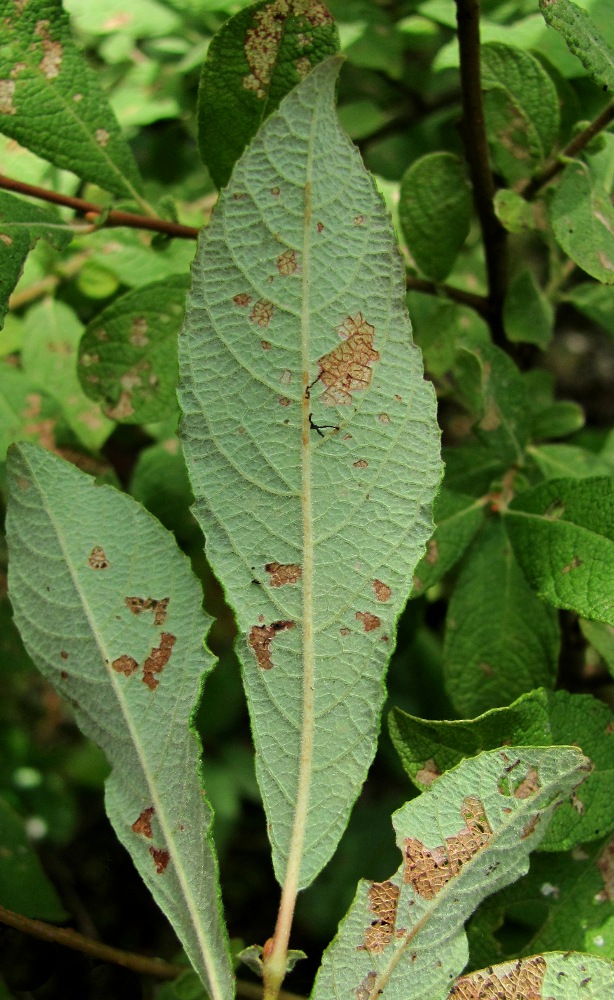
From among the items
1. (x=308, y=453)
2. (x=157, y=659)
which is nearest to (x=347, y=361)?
(x=308, y=453)

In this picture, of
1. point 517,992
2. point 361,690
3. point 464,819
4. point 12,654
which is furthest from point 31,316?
point 517,992

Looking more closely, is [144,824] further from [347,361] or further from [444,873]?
[347,361]

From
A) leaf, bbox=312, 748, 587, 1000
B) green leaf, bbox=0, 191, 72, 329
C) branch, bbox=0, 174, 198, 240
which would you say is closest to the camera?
leaf, bbox=312, 748, 587, 1000

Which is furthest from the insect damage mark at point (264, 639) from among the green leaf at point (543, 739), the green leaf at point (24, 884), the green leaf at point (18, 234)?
the green leaf at point (24, 884)

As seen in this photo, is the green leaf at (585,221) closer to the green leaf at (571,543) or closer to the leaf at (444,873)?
the green leaf at (571,543)

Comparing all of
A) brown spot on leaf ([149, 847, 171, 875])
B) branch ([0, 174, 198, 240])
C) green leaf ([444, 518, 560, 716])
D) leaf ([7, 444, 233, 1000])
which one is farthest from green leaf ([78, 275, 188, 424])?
brown spot on leaf ([149, 847, 171, 875])

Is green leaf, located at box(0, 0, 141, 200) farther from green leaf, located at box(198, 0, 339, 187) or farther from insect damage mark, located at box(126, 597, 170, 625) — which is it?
insect damage mark, located at box(126, 597, 170, 625)
